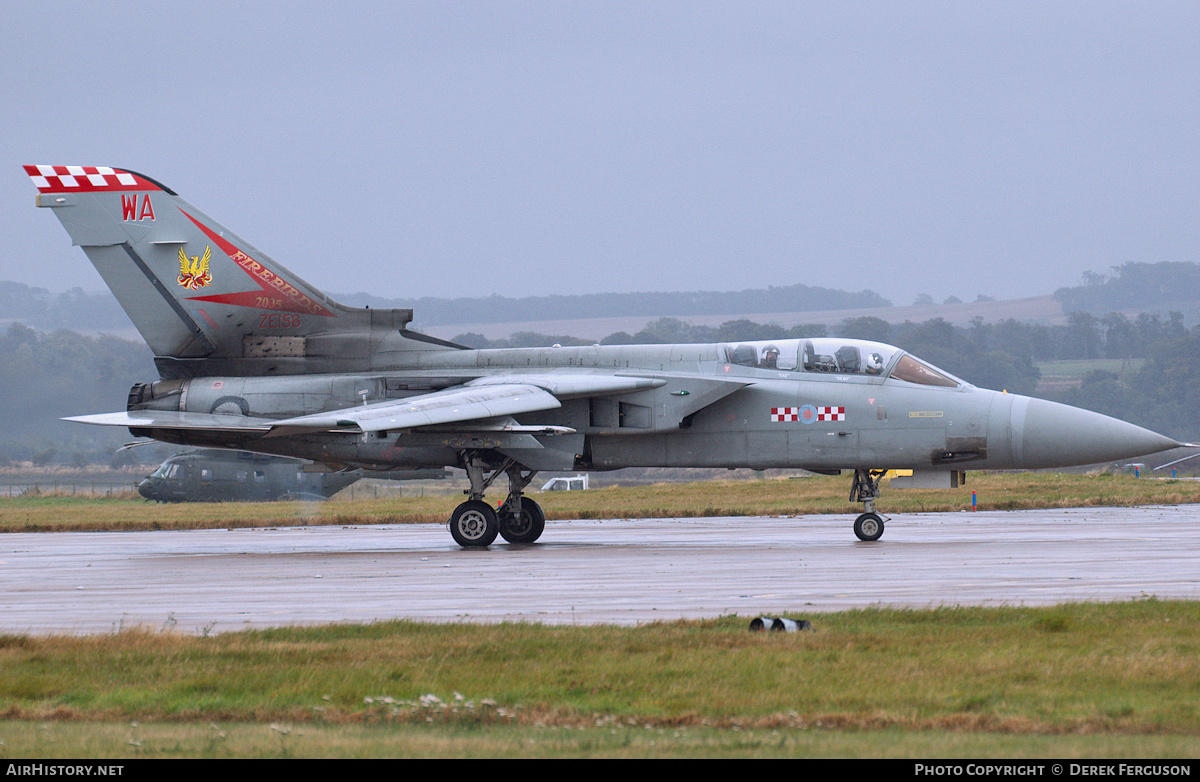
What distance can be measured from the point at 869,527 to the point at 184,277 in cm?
1175

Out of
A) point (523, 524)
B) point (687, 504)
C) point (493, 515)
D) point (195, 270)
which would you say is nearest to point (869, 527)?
point (523, 524)

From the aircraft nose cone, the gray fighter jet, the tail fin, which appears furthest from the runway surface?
the tail fin

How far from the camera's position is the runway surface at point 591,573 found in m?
11.5

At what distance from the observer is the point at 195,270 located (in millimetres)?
20984

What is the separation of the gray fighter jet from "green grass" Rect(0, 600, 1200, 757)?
9.18 meters

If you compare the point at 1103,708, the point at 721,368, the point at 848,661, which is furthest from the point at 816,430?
the point at 1103,708

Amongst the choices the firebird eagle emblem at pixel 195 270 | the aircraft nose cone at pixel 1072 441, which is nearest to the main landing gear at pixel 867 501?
the aircraft nose cone at pixel 1072 441

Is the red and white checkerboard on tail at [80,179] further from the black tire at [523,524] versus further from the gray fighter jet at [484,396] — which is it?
the black tire at [523,524]

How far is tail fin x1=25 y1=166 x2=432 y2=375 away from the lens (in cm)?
2089

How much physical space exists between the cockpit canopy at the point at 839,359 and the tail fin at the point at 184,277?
19.9 ft

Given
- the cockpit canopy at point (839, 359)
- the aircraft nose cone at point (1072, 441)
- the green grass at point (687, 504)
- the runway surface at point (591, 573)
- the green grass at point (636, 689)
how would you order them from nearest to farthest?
the green grass at point (636, 689)
the runway surface at point (591, 573)
the aircraft nose cone at point (1072, 441)
the cockpit canopy at point (839, 359)
the green grass at point (687, 504)

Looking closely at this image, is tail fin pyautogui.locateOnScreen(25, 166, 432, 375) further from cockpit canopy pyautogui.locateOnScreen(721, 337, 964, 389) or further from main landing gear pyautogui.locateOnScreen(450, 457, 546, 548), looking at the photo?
cockpit canopy pyautogui.locateOnScreen(721, 337, 964, 389)

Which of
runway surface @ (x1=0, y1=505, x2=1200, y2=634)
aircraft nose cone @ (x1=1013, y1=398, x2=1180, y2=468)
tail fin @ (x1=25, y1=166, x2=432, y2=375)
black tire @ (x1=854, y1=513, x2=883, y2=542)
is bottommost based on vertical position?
runway surface @ (x1=0, y1=505, x2=1200, y2=634)

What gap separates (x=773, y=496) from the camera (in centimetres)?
3309
